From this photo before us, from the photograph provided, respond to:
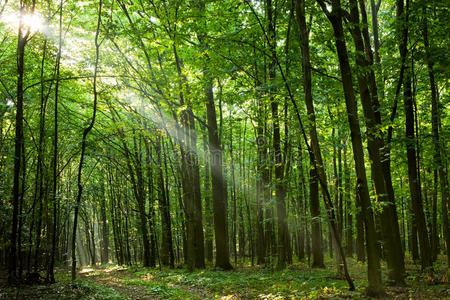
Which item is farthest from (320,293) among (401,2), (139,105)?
(139,105)

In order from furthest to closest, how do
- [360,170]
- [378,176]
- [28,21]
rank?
[28,21] → [378,176] → [360,170]

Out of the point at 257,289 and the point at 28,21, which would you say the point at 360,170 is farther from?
the point at 28,21

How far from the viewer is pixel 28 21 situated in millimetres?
8375

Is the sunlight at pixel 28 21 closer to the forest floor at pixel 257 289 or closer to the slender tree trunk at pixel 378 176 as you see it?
the forest floor at pixel 257 289

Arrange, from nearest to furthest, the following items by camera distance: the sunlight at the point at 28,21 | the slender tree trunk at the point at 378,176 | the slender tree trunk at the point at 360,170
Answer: the slender tree trunk at the point at 360,170
the slender tree trunk at the point at 378,176
the sunlight at the point at 28,21

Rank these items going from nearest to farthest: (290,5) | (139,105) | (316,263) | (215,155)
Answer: (290,5)
(316,263)
(215,155)
(139,105)

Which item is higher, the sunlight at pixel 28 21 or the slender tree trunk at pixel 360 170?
the sunlight at pixel 28 21

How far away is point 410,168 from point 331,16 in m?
5.17

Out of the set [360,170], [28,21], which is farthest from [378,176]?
[28,21]

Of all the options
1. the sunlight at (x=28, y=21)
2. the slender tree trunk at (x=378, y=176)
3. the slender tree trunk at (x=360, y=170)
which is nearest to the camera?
the slender tree trunk at (x=360, y=170)

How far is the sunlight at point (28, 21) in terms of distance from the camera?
837 cm

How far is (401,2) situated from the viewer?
821cm

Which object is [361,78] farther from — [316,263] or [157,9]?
[316,263]

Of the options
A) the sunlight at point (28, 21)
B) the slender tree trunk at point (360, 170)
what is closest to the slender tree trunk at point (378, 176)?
the slender tree trunk at point (360, 170)
